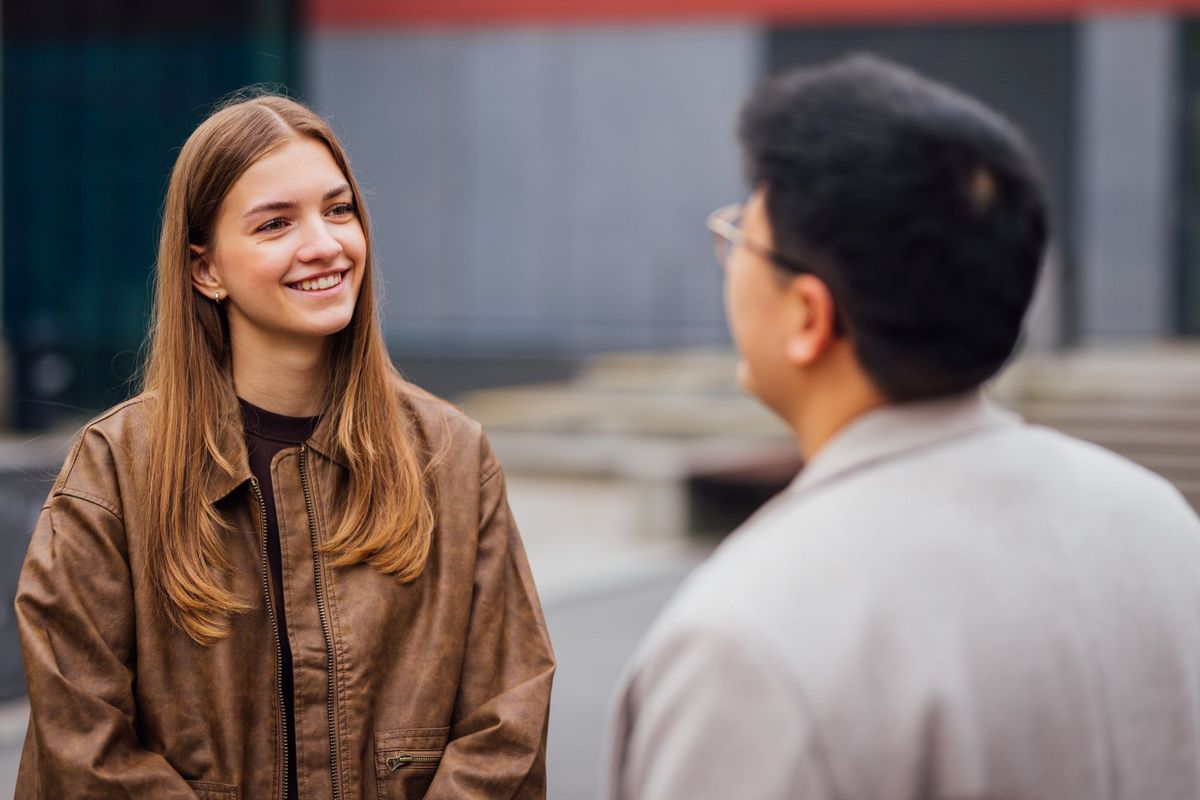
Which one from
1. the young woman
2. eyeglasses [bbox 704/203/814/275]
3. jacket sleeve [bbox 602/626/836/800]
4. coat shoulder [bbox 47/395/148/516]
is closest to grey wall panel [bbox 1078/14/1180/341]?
the young woman

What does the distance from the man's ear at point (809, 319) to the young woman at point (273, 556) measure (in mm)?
1045

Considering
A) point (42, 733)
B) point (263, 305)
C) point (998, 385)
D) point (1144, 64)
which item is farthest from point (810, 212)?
point (1144, 64)

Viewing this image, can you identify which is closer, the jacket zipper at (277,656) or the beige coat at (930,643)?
the beige coat at (930,643)

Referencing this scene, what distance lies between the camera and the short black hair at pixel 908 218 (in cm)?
141

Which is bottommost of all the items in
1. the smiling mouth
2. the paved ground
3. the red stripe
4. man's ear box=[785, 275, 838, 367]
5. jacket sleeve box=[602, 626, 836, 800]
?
the paved ground

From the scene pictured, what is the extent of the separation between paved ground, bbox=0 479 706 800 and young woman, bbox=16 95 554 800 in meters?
3.06

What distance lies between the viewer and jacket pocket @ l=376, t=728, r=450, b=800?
7.66 feet

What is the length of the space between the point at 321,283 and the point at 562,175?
17.3 metres

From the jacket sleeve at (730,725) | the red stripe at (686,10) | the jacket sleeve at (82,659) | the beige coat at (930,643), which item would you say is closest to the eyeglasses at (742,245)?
the beige coat at (930,643)

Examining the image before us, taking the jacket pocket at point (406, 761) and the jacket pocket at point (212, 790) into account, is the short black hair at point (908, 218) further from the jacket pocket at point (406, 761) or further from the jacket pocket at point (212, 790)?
the jacket pocket at point (212, 790)

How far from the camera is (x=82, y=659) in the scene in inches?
88.4

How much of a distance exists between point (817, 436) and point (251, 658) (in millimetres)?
1162

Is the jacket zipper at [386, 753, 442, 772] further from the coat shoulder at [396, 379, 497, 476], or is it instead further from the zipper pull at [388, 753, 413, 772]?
Result: the coat shoulder at [396, 379, 497, 476]

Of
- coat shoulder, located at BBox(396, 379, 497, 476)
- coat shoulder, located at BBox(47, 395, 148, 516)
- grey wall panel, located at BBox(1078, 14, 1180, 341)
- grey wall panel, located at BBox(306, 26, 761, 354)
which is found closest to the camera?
coat shoulder, located at BBox(47, 395, 148, 516)
